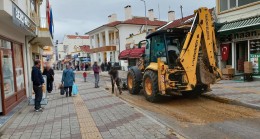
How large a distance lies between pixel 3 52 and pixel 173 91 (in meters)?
5.96

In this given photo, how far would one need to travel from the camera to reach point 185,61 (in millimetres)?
9617

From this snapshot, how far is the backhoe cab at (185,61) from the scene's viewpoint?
31.7 feet

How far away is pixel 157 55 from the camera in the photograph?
1120 centimetres

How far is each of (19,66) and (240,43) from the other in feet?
40.1

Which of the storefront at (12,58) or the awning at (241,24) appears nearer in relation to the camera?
the storefront at (12,58)

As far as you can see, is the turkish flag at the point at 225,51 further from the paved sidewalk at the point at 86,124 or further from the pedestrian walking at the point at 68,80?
the paved sidewalk at the point at 86,124

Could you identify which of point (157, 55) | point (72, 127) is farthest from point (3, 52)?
point (157, 55)

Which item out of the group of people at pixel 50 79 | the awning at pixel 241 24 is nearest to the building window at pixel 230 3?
the awning at pixel 241 24

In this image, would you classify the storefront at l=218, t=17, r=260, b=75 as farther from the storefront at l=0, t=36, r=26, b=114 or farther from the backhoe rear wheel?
the storefront at l=0, t=36, r=26, b=114

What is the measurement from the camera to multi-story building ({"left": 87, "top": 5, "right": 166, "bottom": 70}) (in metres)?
41.3

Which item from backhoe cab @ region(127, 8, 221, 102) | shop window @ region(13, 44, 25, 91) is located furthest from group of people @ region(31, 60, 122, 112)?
backhoe cab @ region(127, 8, 221, 102)

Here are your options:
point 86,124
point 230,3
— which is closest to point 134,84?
point 86,124

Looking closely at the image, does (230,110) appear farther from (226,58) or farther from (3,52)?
(226,58)

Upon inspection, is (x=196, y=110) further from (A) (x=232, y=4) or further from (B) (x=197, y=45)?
(A) (x=232, y=4)
